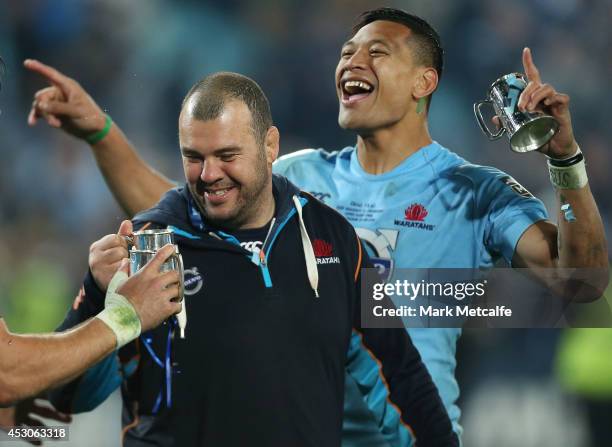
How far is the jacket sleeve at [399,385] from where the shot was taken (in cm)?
227

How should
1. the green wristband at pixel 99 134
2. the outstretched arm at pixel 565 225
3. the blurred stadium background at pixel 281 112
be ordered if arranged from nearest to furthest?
1. the outstretched arm at pixel 565 225
2. the green wristband at pixel 99 134
3. the blurred stadium background at pixel 281 112

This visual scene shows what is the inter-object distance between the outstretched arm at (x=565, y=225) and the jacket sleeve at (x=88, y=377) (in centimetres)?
123

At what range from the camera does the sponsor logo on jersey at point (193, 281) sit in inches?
83.3

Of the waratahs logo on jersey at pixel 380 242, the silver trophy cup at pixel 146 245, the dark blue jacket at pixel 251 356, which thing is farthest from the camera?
the waratahs logo on jersey at pixel 380 242

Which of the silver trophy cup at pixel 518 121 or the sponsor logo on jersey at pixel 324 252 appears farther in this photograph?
the silver trophy cup at pixel 518 121

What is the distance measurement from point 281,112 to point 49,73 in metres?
0.90

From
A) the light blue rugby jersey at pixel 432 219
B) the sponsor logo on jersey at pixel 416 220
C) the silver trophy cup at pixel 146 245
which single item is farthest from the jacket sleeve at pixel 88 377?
the sponsor logo on jersey at pixel 416 220

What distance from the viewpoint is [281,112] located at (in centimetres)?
334

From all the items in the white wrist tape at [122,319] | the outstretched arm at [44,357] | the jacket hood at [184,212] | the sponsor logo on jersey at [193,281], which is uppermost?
the jacket hood at [184,212]

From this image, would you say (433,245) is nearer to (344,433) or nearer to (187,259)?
(344,433)

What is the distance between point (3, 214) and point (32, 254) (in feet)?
0.66

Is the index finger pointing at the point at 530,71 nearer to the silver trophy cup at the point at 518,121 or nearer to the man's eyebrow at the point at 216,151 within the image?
the silver trophy cup at the point at 518,121

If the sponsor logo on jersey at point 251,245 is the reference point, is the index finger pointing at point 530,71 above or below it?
above

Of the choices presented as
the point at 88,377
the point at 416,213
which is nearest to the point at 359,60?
the point at 416,213
